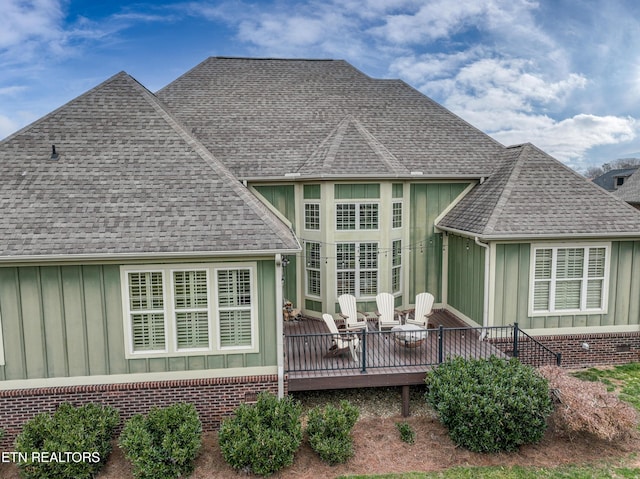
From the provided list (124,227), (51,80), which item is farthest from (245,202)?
(51,80)

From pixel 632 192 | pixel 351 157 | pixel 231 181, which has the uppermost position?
pixel 351 157

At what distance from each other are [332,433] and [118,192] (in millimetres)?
5801

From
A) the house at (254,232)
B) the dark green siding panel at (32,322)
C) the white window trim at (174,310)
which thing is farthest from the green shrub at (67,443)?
the white window trim at (174,310)

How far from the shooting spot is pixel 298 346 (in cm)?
851

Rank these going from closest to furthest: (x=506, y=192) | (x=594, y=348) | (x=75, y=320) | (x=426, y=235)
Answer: (x=75, y=320)
(x=594, y=348)
(x=506, y=192)
(x=426, y=235)

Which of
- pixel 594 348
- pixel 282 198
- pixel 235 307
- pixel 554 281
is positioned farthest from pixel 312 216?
pixel 594 348

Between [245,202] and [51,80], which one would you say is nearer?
[245,202]

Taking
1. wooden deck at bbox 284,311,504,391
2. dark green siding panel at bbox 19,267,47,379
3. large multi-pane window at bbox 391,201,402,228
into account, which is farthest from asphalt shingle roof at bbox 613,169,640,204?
dark green siding panel at bbox 19,267,47,379

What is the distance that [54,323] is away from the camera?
22.3 feet

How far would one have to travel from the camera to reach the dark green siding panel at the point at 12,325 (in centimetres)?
662

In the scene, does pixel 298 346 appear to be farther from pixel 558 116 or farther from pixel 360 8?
pixel 558 116

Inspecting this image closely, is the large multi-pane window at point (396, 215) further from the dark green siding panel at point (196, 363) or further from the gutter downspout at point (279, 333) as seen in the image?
the dark green siding panel at point (196, 363)

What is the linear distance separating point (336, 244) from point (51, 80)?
19481 mm

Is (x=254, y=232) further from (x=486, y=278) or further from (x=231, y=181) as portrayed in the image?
(x=486, y=278)
